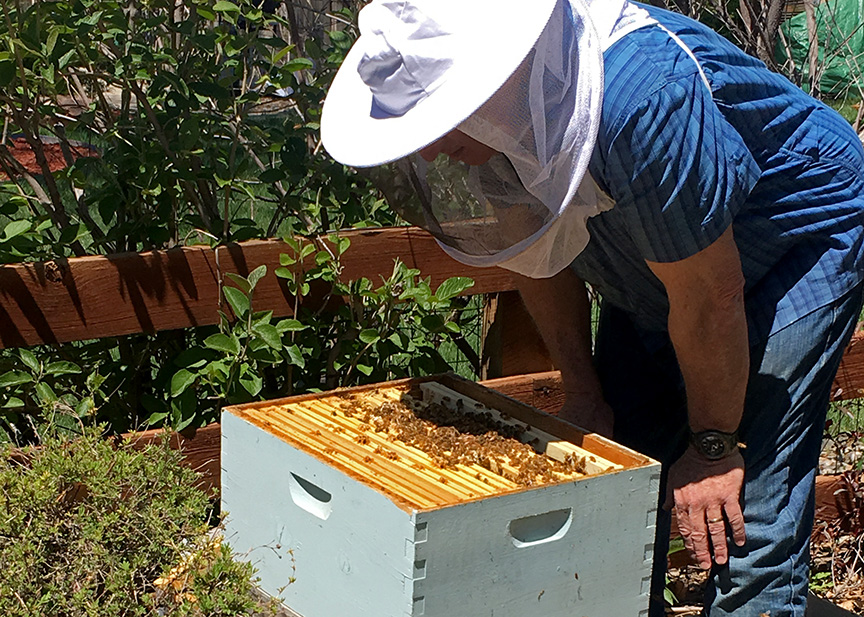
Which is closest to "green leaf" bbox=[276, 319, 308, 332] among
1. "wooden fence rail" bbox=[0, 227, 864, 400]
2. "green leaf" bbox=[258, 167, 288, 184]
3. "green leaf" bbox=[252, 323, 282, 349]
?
"green leaf" bbox=[252, 323, 282, 349]

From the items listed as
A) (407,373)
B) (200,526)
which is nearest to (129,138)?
(407,373)

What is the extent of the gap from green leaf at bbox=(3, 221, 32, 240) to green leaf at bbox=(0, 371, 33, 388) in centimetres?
29

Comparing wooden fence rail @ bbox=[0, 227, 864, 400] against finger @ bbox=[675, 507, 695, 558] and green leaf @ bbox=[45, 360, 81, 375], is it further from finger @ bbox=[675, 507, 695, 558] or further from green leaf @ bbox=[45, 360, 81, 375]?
finger @ bbox=[675, 507, 695, 558]

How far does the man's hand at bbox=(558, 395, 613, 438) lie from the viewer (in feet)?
6.97

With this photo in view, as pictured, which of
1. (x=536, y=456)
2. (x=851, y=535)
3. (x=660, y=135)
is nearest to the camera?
(x=660, y=135)

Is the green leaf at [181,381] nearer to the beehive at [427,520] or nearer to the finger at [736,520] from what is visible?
the beehive at [427,520]

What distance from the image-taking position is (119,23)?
95.3 inches

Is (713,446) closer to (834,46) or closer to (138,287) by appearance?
(138,287)

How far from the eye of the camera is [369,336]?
2512 mm

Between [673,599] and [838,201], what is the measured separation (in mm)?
1389

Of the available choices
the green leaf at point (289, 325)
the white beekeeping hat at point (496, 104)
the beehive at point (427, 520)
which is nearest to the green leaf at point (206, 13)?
the green leaf at point (289, 325)

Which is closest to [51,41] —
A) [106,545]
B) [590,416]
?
[106,545]

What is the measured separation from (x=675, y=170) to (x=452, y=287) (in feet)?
3.51

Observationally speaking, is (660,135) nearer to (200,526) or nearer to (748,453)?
(748,453)
